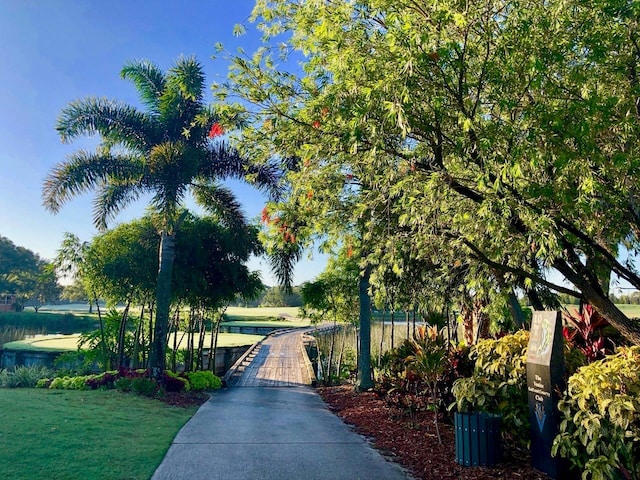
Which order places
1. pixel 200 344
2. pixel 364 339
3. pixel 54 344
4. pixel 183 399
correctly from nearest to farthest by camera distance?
pixel 183 399 < pixel 364 339 < pixel 200 344 < pixel 54 344

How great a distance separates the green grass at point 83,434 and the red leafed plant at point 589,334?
5.52 m

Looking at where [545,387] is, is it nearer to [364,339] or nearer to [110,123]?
[364,339]

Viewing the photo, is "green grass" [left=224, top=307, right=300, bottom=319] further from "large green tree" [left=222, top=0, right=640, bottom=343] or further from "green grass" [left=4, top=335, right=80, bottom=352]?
"large green tree" [left=222, top=0, right=640, bottom=343]

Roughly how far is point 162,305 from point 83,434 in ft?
16.5

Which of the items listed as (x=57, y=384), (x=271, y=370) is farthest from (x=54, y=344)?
(x=57, y=384)

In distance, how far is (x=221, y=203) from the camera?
40.8ft

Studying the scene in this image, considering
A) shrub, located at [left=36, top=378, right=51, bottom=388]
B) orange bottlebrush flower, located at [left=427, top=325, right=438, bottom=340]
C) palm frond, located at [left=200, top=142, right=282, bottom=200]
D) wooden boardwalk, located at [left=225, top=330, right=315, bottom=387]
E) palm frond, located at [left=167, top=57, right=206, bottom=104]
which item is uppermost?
palm frond, located at [left=167, top=57, right=206, bottom=104]

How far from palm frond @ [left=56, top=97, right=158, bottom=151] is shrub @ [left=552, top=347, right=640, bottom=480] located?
1051cm

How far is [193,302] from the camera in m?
13.7

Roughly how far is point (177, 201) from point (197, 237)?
180cm

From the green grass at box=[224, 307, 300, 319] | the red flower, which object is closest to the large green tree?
the red flower

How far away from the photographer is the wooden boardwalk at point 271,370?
1409cm

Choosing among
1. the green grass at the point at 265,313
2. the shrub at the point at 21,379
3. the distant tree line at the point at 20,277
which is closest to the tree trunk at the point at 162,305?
the shrub at the point at 21,379

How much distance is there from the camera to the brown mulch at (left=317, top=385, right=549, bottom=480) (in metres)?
5.07
